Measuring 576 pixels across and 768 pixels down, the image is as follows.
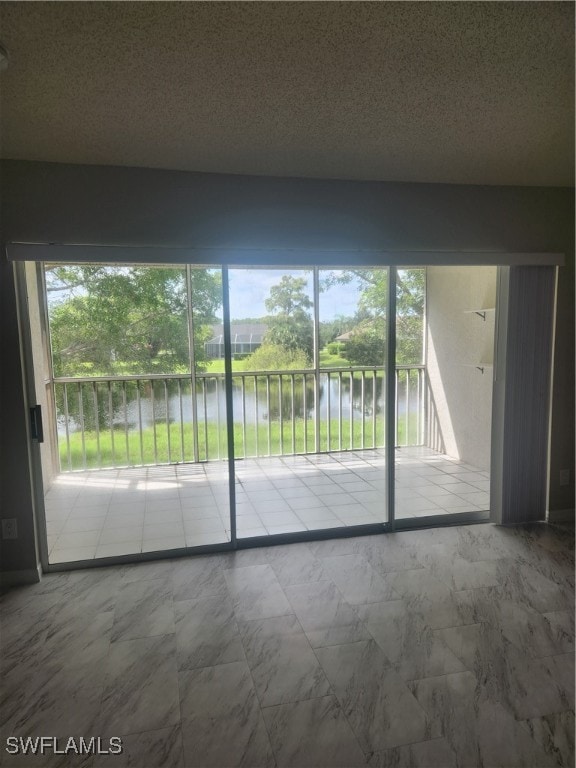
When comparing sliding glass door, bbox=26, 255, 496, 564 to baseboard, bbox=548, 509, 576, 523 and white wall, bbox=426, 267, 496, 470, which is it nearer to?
white wall, bbox=426, 267, 496, 470

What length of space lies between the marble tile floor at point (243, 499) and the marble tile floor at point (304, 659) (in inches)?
14.1

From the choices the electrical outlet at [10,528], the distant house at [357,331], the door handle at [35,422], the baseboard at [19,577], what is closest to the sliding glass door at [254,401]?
the distant house at [357,331]

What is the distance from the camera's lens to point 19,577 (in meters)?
2.63

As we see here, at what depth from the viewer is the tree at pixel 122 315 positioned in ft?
11.6

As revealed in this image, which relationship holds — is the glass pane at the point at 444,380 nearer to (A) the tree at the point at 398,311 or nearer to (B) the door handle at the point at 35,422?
(A) the tree at the point at 398,311

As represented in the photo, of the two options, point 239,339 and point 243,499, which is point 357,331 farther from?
point 243,499

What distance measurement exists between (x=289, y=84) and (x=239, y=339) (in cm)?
194

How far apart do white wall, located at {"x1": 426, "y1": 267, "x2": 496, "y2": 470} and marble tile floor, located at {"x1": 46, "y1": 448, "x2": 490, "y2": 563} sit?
257mm

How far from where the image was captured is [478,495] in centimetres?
381

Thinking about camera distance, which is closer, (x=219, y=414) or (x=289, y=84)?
(x=289, y=84)

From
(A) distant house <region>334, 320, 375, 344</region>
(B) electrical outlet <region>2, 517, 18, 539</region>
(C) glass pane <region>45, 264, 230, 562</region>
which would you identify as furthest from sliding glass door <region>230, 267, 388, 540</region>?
(B) electrical outlet <region>2, 517, 18, 539</region>

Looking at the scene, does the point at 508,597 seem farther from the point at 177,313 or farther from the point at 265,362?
the point at 177,313

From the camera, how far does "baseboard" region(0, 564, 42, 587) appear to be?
103 inches

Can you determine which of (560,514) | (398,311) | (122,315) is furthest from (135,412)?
(560,514)
